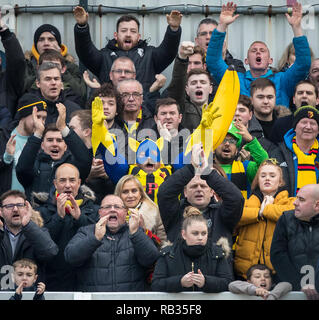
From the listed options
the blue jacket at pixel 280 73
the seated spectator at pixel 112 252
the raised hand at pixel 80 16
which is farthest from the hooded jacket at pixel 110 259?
the raised hand at pixel 80 16

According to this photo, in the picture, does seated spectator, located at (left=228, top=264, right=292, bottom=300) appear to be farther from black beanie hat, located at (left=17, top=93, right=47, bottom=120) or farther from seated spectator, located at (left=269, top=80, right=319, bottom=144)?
black beanie hat, located at (left=17, top=93, right=47, bottom=120)

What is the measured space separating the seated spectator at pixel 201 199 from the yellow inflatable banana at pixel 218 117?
23 centimetres

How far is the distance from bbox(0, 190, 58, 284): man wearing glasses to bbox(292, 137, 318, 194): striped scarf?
2.64 meters

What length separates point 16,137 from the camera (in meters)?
12.0

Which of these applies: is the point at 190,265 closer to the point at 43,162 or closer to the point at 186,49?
the point at 43,162

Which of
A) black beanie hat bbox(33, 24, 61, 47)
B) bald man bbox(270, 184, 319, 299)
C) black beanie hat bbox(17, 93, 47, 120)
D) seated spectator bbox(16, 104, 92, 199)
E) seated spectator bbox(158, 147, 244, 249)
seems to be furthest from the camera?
black beanie hat bbox(33, 24, 61, 47)

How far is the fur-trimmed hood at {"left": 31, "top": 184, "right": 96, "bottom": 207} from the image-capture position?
11.2 metres

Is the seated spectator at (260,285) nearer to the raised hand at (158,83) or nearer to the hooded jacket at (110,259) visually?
the hooded jacket at (110,259)

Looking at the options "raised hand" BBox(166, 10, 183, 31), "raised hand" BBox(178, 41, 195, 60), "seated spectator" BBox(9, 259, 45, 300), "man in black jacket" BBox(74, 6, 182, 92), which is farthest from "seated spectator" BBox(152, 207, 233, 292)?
"man in black jacket" BBox(74, 6, 182, 92)

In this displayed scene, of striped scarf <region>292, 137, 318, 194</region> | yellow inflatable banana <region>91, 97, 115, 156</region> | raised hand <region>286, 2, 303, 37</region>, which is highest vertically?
raised hand <region>286, 2, 303, 37</region>

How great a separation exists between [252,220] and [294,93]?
2.52 metres

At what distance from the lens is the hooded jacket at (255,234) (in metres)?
10.7

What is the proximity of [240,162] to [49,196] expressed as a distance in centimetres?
194
